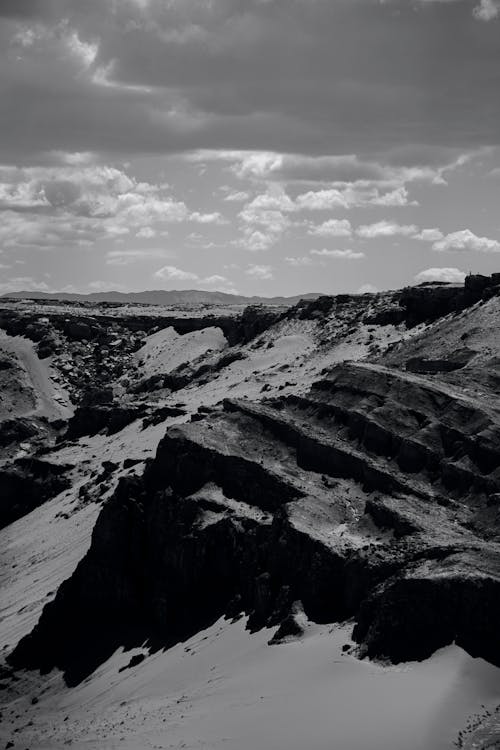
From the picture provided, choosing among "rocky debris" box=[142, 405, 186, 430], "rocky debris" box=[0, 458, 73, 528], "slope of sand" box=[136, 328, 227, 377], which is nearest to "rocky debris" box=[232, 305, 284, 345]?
"slope of sand" box=[136, 328, 227, 377]

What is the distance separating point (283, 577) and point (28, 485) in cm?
3404

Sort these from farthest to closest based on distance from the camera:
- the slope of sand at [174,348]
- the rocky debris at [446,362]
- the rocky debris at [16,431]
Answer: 1. the slope of sand at [174,348]
2. the rocky debris at [16,431]
3. the rocky debris at [446,362]

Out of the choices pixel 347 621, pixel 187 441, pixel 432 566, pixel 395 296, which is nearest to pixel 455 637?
pixel 432 566

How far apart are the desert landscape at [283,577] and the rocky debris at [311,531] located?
0.08m

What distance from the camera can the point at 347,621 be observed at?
28062 mm

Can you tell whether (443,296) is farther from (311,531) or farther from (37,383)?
(37,383)

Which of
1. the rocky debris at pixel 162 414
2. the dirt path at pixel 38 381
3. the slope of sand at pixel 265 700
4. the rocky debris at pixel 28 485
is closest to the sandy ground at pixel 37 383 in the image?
the dirt path at pixel 38 381

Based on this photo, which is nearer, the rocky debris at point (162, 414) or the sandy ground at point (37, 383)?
the rocky debris at point (162, 414)

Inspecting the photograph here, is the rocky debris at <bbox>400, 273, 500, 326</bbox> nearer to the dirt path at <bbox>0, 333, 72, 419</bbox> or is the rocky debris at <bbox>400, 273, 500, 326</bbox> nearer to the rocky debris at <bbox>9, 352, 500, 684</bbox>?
the rocky debris at <bbox>9, 352, 500, 684</bbox>

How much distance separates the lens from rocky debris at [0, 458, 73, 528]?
59.3m

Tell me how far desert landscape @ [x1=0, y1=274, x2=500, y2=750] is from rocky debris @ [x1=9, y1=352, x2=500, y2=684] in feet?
0.25

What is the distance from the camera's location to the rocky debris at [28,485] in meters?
59.3

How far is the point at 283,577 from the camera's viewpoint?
102ft

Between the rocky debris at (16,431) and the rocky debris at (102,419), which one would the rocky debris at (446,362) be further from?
the rocky debris at (16,431)
